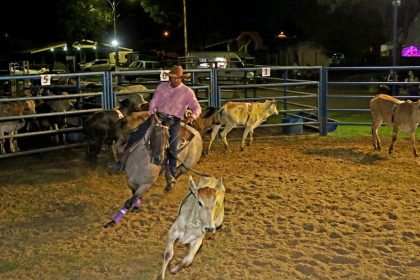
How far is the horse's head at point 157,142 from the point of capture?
6672 millimetres

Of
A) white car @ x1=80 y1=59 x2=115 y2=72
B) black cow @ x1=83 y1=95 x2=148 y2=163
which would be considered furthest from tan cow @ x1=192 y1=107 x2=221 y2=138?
white car @ x1=80 y1=59 x2=115 y2=72

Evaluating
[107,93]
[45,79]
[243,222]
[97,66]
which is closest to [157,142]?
[243,222]

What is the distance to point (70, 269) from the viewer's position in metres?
5.43

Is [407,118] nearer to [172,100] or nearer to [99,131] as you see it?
[172,100]

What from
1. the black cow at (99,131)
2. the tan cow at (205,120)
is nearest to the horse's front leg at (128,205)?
the black cow at (99,131)

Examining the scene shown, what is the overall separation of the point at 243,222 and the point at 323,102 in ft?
24.3

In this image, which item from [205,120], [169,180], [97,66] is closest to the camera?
[169,180]

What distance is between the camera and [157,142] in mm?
6680

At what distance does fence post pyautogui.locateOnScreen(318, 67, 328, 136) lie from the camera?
13547 mm

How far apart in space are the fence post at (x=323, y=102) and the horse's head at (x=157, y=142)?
7520 mm

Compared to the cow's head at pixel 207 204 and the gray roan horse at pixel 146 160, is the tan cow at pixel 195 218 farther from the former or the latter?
the gray roan horse at pixel 146 160

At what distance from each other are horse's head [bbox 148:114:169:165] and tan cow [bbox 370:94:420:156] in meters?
5.79

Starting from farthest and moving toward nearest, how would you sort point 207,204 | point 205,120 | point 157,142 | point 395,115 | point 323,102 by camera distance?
point 323,102 < point 395,115 < point 205,120 < point 157,142 < point 207,204

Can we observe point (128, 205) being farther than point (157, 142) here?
No
